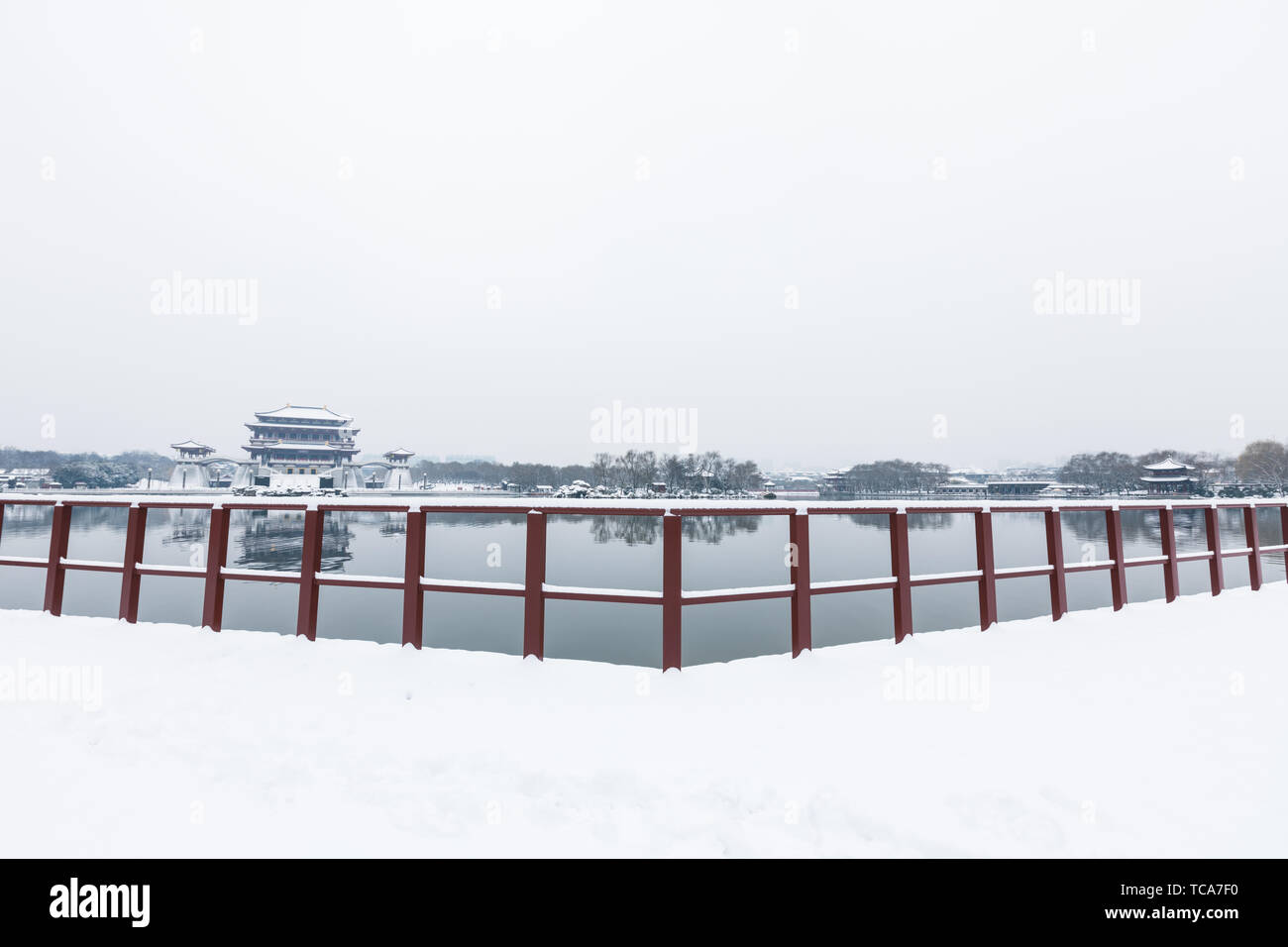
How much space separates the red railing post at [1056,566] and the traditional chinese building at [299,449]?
6954cm

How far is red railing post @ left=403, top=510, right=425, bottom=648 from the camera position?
4.13 m

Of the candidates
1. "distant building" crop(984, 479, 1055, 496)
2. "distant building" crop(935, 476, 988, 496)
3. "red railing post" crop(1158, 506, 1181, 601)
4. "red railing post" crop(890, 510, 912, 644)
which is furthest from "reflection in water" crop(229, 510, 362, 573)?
"distant building" crop(984, 479, 1055, 496)

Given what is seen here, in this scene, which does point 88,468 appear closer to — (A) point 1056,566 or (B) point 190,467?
(B) point 190,467

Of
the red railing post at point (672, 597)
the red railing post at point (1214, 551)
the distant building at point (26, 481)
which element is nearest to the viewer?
the red railing post at point (672, 597)

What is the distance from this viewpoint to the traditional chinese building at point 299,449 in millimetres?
62138

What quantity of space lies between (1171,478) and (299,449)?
344 feet

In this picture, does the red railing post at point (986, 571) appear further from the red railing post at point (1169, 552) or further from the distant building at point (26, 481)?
the distant building at point (26, 481)

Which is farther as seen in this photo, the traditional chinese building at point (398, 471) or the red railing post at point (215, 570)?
the traditional chinese building at point (398, 471)

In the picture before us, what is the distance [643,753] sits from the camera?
2.71 meters

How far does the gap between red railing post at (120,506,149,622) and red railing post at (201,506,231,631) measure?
841 millimetres

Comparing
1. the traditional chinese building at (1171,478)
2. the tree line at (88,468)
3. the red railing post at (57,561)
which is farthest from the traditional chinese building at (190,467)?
the traditional chinese building at (1171,478)

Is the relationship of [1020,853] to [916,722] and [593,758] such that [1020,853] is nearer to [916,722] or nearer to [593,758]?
[916,722]

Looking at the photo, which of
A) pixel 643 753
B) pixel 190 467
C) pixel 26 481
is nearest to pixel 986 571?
pixel 643 753
